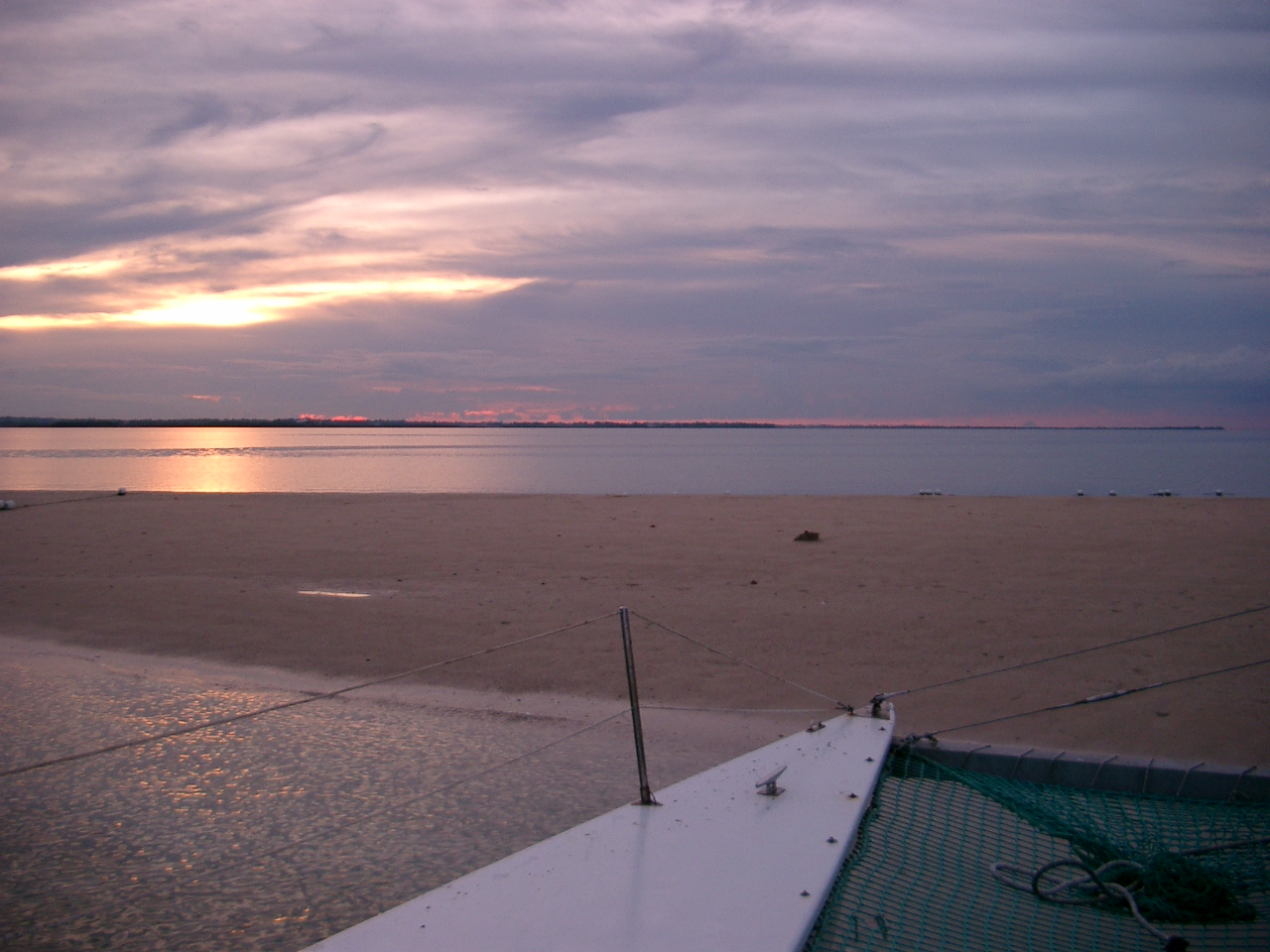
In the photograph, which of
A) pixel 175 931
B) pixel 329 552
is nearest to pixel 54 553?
pixel 329 552

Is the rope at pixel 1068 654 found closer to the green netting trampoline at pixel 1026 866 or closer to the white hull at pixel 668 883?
the green netting trampoline at pixel 1026 866

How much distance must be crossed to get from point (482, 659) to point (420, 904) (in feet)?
16.2

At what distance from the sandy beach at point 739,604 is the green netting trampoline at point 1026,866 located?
1482mm

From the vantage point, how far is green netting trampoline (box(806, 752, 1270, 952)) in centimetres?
309

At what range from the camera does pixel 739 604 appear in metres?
9.38

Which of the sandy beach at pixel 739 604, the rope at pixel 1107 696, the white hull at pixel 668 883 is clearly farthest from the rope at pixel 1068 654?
the white hull at pixel 668 883

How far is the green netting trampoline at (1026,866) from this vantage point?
122 inches

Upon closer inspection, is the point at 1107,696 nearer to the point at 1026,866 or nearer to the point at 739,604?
the point at 1026,866

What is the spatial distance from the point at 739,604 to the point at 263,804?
5.59 metres

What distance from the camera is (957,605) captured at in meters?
9.03

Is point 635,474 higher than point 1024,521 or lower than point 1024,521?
lower

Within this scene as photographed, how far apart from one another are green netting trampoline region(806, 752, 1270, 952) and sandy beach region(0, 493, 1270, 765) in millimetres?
1482

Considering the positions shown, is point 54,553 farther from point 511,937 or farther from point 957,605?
point 511,937

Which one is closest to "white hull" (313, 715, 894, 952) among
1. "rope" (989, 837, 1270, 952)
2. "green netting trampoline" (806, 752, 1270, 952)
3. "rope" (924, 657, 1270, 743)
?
"green netting trampoline" (806, 752, 1270, 952)
